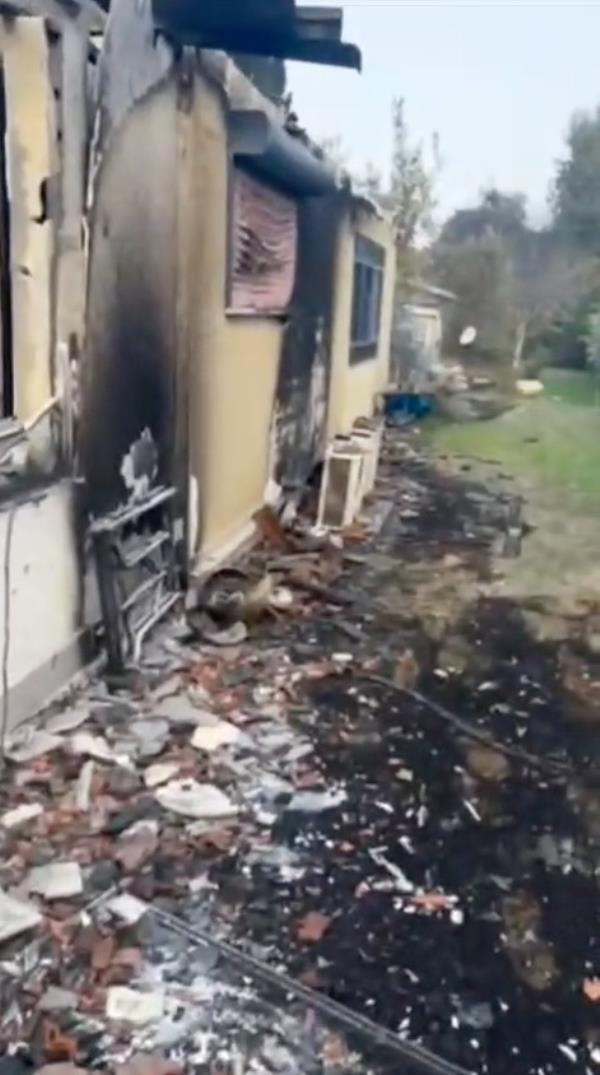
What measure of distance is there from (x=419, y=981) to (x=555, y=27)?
78.4 ft

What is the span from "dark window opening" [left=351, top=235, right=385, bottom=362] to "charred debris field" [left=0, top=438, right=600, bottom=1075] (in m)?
6.71

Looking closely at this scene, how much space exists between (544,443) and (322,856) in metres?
10.3

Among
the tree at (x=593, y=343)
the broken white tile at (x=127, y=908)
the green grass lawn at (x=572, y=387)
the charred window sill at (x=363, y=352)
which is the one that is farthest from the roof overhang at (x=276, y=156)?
the tree at (x=593, y=343)

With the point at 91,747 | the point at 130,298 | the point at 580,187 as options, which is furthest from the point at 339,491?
the point at 580,187

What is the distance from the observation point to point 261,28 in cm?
418

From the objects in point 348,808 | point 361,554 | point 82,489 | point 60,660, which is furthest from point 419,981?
point 361,554

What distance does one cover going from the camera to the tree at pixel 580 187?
95.9 ft

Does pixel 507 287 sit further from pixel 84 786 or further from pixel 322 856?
pixel 322 856


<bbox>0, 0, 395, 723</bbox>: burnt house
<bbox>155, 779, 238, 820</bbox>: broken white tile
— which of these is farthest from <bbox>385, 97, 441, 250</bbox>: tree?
<bbox>155, 779, 238, 820</bbox>: broken white tile

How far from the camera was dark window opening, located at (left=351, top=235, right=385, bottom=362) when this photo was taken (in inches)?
455

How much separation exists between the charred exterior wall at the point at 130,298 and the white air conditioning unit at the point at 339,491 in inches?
118

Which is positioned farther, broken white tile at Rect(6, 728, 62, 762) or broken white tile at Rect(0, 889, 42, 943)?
broken white tile at Rect(6, 728, 62, 762)

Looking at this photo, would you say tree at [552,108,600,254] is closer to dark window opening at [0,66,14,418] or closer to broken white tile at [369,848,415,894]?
dark window opening at [0,66,14,418]

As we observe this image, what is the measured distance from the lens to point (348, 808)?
3.62 metres
